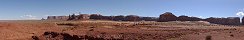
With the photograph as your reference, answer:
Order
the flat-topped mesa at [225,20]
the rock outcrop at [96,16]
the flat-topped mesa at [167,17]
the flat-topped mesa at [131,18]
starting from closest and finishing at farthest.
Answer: the flat-topped mesa at [167,17] → the flat-topped mesa at [225,20] → the flat-topped mesa at [131,18] → the rock outcrop at [96,16]

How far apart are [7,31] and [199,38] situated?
17.1 metres

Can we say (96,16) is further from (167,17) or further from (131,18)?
(167,17)

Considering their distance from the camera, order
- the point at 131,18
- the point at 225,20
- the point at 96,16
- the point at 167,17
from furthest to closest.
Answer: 1. the point at 96,16
2. the point at 131,18
3. the point at 225,20
4. the point at 167,17

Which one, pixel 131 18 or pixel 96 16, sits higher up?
pixel 96 16

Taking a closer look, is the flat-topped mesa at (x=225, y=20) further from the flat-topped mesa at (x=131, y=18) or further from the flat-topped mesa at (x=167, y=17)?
the flat-topped mesa at (x=131, y=18)

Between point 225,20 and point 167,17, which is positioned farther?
point 225,20

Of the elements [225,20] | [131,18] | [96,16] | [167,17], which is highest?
[96,16]

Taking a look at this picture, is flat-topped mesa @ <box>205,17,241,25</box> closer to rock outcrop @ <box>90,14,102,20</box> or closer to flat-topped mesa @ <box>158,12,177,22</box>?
flat-topped mesa @ <box>158,12,177,22</box>

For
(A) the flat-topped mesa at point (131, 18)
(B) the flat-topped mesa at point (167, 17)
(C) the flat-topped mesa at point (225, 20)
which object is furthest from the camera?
(A) the flat-topped mesa at point (131, 18)

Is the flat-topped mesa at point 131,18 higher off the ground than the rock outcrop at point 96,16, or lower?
lower

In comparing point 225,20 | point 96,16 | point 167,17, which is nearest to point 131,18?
point 96,16

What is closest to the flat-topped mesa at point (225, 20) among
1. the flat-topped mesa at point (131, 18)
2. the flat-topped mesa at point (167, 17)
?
the flat-topped mesa at point (167, 17)

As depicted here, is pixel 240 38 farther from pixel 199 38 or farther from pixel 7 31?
pixel 7 31

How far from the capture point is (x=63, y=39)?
30.4m
